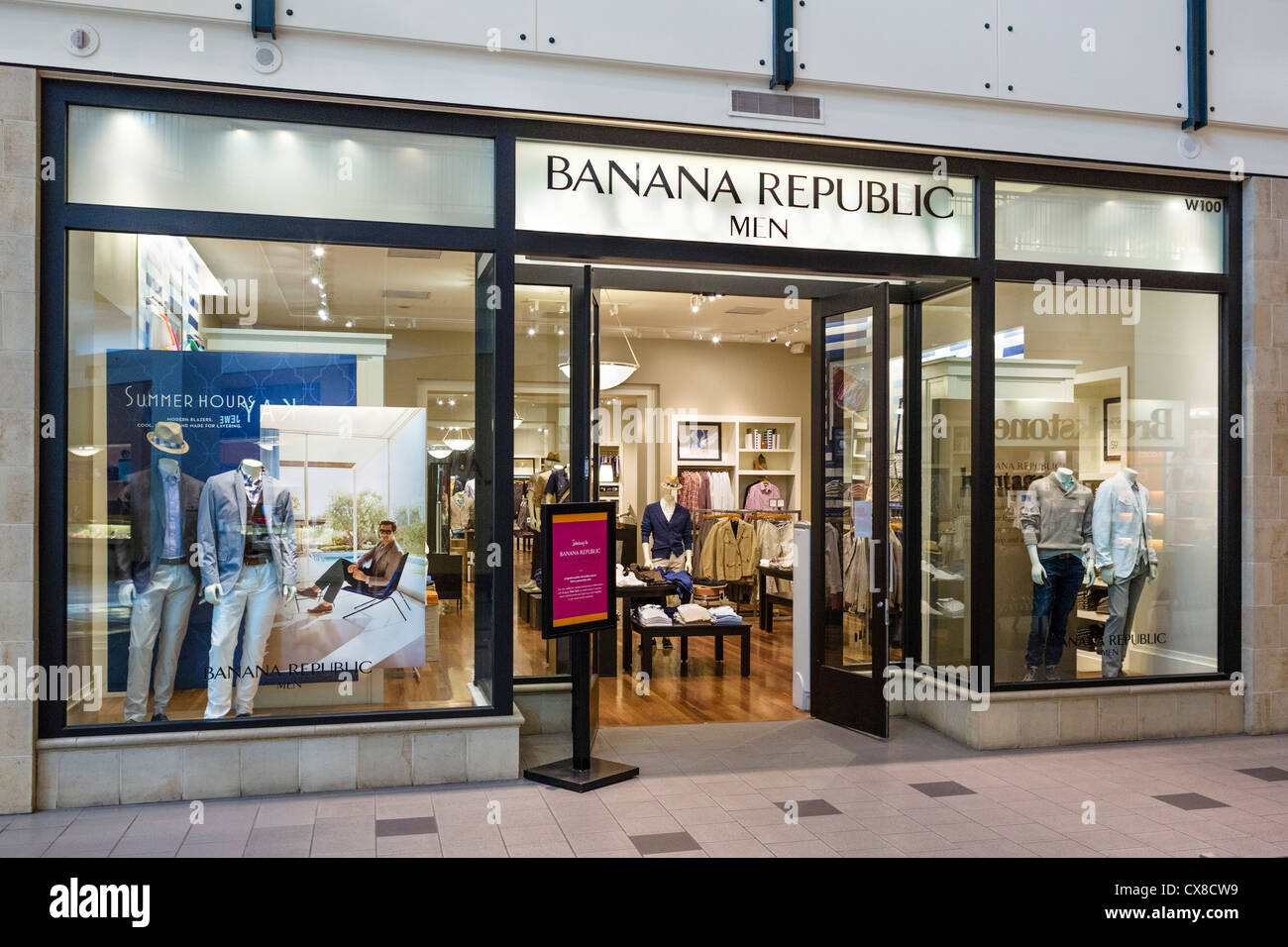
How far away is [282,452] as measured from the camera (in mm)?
4754

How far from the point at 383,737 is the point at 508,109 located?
10.0 feet

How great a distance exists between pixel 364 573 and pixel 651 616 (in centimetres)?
312

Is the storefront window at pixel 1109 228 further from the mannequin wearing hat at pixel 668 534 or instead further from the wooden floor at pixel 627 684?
the mannequin wearing hat at pixel 668 534

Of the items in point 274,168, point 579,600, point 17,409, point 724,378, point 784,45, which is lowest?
point 579,600

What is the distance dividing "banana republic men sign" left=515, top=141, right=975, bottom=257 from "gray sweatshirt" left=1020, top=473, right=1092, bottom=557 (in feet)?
4.85

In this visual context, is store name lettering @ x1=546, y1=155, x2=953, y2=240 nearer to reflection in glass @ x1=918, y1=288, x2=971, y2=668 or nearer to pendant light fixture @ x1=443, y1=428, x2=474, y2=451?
reflection in glass @ x1=918, y1=288, x2=971, y2=668

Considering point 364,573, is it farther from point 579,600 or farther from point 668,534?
point 668,534

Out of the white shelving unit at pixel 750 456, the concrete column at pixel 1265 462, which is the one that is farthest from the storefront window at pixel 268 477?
the white shelving unit at pixel 750 456

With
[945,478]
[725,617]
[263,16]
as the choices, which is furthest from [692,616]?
[263,16]

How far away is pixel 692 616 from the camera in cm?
770

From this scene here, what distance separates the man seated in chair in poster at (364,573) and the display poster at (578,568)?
2.55ft

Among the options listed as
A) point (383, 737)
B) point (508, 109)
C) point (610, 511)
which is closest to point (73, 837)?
point (383, 737)

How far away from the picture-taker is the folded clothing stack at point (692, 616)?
768 centimetres

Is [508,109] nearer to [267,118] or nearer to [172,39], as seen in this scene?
[267,118]
